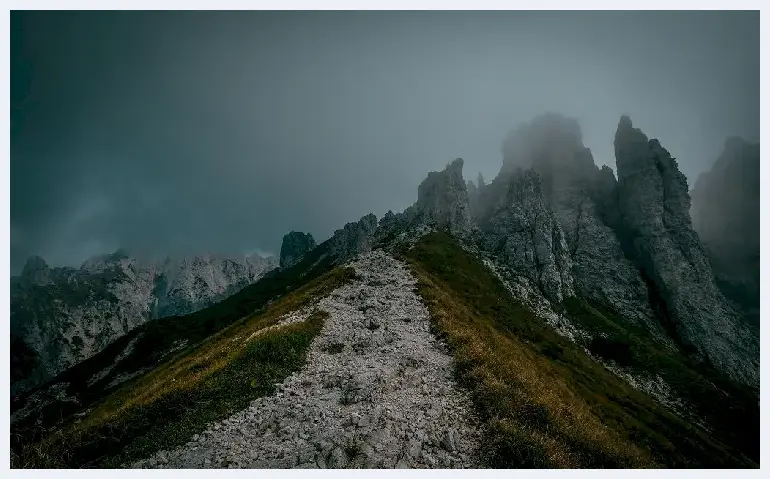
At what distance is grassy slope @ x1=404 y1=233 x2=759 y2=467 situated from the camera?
2189 cm

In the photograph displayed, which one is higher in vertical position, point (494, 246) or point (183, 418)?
point (494, 246)

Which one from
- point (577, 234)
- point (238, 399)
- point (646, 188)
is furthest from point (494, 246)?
point (238, 399)

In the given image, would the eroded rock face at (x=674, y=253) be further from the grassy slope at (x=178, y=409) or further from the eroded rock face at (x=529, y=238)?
the grassy slope at (x=178, y=409)

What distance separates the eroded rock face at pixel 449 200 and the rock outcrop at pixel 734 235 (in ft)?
318

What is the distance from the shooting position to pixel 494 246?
15550cm

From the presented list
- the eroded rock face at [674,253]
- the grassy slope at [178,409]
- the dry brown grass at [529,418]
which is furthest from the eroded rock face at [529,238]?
the grassy slope at [178,409]

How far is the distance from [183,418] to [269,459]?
7.79 m

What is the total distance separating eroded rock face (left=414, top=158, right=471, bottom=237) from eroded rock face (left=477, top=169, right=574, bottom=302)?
9.42 m

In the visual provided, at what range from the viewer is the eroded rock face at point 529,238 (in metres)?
131

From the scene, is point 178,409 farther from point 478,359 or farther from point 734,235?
point 734,235

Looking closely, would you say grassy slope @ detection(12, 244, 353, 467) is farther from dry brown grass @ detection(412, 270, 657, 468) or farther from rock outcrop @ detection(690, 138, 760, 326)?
rock outcrop @ detection(690, 138, 760, 326)

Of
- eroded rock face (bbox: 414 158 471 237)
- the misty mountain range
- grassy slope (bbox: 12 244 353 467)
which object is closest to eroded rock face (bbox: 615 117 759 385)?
the misty mountain range
